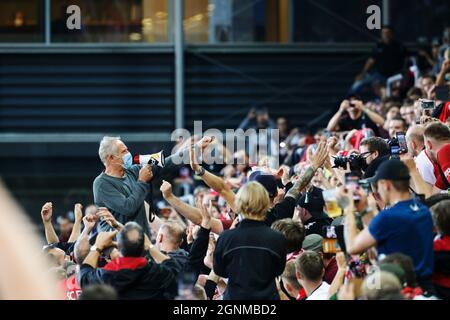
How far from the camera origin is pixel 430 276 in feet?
17.3

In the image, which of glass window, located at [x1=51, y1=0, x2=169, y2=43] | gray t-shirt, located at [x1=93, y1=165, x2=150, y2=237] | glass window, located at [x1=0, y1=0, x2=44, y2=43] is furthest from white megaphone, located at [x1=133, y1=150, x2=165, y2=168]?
glass window, located at [x1=0, y1=0, x2=44, y2=43]

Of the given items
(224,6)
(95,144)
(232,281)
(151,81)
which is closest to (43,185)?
(95,144)

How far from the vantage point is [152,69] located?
1866 cm

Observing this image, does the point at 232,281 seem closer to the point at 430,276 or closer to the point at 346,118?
the point at 430,276

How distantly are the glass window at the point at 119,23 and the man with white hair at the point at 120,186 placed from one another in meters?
11.1

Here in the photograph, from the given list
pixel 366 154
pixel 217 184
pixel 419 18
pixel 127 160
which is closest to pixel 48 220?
pixel 127 160

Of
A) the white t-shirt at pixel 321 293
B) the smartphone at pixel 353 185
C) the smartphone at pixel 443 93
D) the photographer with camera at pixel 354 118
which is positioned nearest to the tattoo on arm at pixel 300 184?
the white t-shirt at pixel 321 293

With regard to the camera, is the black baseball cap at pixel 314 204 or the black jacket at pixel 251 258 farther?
the black baseball cap at pixel 314 204

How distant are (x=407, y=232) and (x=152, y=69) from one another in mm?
13898

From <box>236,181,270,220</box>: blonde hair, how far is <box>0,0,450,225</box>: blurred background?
12478 millimetres

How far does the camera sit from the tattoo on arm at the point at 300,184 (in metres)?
Result: 7.02

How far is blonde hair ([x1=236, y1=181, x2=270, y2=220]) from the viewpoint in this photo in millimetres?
5750

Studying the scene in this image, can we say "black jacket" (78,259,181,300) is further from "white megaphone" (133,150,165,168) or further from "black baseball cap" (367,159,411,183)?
"white megaphone" (133,150,165,168)

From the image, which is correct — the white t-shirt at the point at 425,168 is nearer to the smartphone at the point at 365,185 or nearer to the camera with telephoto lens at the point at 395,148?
the camera with telephoto lens at the point at 395,148
